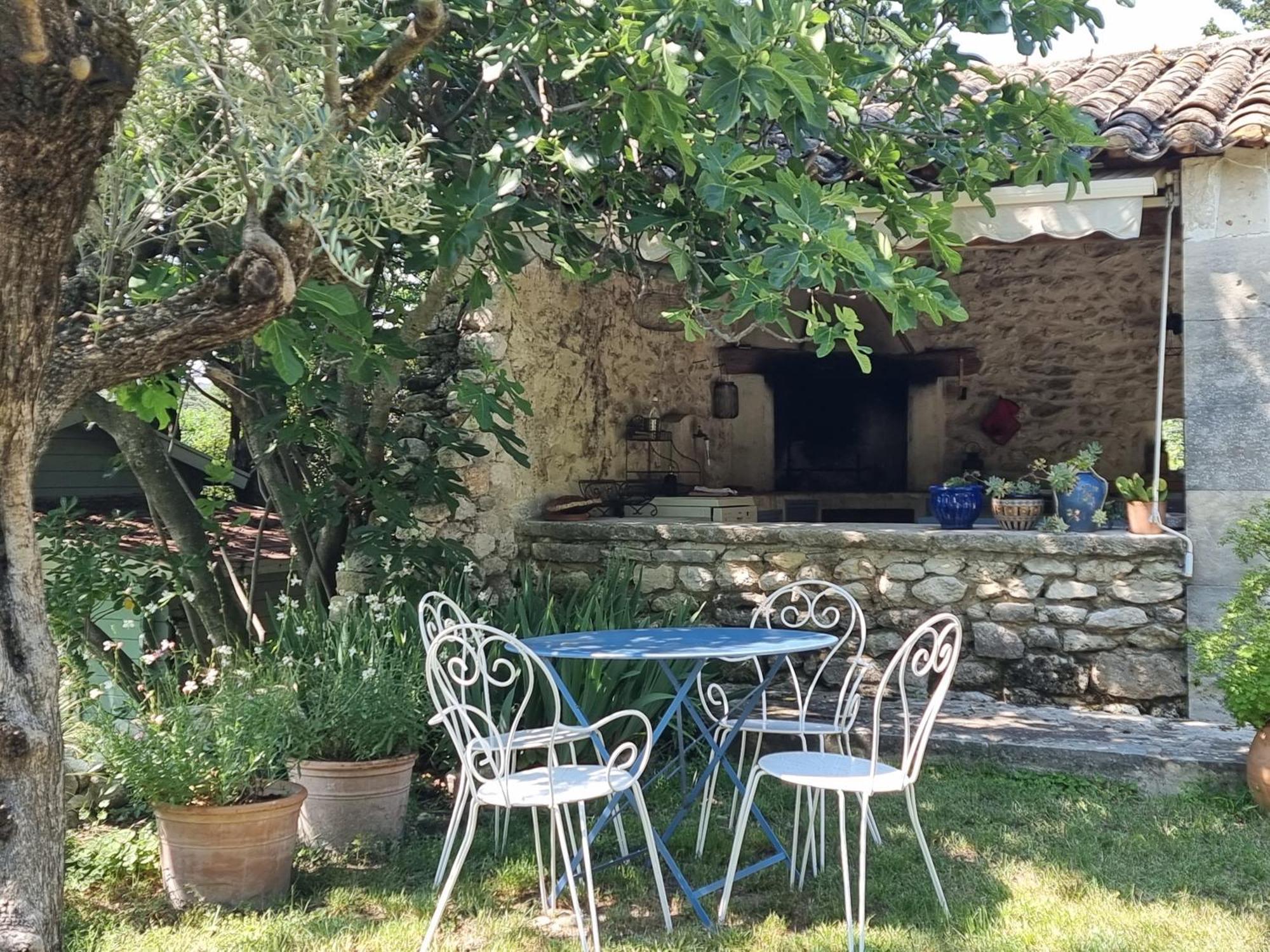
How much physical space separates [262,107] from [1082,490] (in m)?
4.22

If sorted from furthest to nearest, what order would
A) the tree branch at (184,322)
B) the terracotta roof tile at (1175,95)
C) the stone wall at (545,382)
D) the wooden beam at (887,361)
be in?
the wooden beam at (887,361) → the stone wall at (545,382) → the terracotta roof tile at (1175,95) → the tree branch at (184,322)

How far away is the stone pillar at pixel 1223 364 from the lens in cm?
525

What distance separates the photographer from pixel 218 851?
3.49 meters

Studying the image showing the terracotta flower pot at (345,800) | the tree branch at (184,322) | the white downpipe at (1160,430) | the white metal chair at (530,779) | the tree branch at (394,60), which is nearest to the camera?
the tree branch at (184,322)

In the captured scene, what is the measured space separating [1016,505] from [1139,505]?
22.7 inches

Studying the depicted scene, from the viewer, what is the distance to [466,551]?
18.0ft

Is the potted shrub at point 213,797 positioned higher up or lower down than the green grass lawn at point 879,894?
higher up

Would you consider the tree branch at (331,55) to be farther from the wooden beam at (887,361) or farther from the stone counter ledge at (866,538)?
the wooden beam at (887,361)

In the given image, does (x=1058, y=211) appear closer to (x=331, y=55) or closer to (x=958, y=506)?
(x=958, y=506)

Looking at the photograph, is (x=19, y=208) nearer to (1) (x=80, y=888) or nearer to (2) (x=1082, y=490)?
(1) (x=80, y=888)

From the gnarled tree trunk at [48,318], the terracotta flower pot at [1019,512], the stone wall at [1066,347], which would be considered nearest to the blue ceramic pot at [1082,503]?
the terracotta flower pot at [1019,512]

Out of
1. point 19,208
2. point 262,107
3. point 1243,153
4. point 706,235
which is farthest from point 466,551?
point 1243,153

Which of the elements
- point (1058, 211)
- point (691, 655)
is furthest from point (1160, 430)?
point (691, 655)

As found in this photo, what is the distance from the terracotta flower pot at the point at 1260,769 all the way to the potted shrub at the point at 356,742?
3.07 meters
